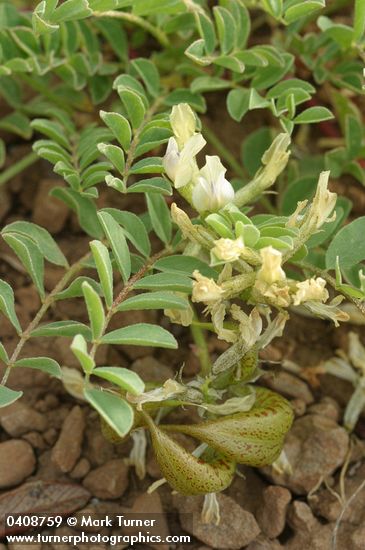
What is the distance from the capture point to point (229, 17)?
1.69 metres

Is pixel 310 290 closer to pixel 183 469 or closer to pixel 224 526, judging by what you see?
→ pixel 183 469

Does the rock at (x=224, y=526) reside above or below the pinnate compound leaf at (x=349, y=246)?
below

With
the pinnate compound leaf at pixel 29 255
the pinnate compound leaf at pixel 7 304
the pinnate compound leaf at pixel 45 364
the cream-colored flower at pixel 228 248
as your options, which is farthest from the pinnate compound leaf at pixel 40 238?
the cream-colored flower at pixel 228 248

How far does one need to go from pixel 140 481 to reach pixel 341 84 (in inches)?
40.9

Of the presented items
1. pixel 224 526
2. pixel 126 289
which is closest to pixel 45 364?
pixel 126 289

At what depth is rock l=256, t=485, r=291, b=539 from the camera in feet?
5.41

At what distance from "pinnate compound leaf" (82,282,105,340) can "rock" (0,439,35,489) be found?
1.85 ft

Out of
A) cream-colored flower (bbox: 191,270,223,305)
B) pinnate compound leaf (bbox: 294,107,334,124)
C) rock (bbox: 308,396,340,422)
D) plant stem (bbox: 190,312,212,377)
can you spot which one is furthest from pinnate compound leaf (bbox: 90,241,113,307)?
rock (bbox: 308,396,340,422)

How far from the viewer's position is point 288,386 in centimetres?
186

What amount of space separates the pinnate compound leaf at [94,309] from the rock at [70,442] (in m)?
0.55

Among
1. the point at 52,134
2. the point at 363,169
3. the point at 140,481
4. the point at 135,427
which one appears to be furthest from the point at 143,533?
the point at 363,169

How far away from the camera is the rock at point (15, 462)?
1.69 meters

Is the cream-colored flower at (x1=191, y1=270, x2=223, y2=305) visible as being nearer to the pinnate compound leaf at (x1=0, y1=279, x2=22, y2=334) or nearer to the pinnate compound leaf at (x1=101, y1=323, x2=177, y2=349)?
the pinnate compound leaf at (x1=101, y1=323, x2=177, y2=349)

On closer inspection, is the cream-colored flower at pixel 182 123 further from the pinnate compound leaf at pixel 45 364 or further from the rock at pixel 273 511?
the rock at pixel 273 511
